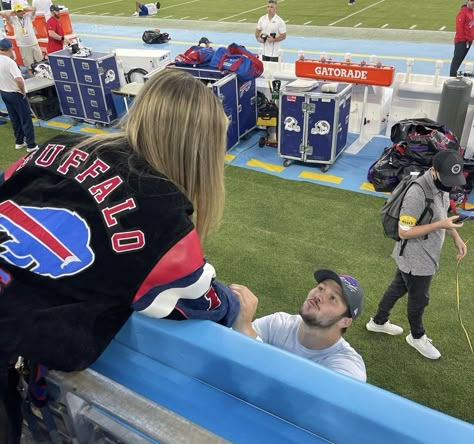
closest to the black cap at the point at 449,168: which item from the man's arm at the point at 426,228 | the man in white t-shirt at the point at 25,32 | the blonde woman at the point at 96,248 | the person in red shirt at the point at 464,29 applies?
the man's arm at the point at 426,228

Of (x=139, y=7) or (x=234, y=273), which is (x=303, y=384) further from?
(x=139, y=7)

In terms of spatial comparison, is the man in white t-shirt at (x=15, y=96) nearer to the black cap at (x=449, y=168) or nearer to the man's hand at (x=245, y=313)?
the black cap at (x=449, y=168)

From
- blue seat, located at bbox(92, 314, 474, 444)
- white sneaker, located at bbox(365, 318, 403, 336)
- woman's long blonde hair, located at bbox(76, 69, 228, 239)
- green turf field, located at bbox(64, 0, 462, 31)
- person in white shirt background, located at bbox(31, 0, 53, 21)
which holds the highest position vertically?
woman's long blonde hair, located at bbox(76, 69, 228, 239)

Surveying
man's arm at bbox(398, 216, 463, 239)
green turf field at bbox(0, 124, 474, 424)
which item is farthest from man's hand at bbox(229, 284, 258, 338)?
green turf field at bbox(0, 124, 474, 424)

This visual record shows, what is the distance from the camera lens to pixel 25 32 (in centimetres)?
1284

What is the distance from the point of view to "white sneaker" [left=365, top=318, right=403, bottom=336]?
14.0 ft

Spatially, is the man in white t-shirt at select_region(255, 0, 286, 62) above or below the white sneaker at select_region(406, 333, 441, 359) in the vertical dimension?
above

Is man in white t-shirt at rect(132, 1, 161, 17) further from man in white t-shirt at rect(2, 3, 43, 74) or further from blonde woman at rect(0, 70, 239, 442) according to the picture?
blonde woman at rect(0, 70, 239, 442)

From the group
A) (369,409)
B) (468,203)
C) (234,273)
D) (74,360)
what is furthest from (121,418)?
(468,203)

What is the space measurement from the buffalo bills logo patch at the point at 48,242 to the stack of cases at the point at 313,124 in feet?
20.6

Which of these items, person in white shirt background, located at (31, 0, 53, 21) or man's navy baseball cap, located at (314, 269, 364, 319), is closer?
man's navy baseball cap, located at (314, 269, 364, 319)

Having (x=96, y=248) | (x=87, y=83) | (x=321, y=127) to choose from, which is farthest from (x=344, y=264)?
(x=87, y=83)

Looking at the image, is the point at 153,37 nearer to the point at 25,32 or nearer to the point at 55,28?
the point at 25,32

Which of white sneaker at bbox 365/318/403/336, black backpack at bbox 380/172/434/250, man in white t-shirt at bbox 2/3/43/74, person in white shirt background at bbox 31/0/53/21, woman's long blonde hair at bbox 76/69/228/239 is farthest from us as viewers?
person in white shirt background at bbox 31/0/53/21
